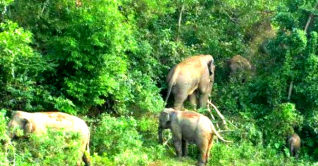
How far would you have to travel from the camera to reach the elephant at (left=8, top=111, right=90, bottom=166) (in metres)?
9.84

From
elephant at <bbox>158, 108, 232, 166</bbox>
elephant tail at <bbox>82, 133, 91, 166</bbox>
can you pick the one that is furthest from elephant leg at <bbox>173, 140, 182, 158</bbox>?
elephant tail at <bbox>82, 133, 91, 166</bbox>

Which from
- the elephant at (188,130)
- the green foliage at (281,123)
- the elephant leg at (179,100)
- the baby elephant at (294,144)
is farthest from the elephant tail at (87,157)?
the baby elephant at (294,144)

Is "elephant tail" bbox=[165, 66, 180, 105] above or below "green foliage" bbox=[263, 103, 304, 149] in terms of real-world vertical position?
above

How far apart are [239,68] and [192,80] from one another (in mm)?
2031

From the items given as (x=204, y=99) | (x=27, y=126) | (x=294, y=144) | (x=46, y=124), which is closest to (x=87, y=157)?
(x=46, y=124)

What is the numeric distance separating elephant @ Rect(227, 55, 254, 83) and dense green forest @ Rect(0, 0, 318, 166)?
0.40 feet

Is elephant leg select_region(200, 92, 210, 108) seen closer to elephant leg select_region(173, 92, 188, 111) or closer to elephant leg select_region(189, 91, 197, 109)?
elephant leg select_region(189, 91, 197, 109)

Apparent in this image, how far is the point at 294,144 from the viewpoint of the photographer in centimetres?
1377

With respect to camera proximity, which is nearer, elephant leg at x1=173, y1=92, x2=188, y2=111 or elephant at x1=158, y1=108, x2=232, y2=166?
elephant at x1=158, y1=108, x2=232, y2=166

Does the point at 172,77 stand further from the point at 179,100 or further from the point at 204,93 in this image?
the point at 204,93

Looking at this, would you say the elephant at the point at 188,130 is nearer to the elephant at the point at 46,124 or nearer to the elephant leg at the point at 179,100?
the elephant leg at the point at 179,100

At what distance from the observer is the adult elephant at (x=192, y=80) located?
1436 centimetres

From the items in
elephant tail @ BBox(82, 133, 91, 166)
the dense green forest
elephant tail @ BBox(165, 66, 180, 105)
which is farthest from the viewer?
elephant tail @ BBox(165, 66, 180, 105)

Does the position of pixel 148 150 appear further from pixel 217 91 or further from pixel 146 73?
pixel 217 91
